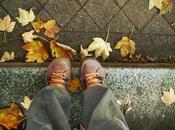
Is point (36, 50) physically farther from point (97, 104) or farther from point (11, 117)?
point (97, 104)

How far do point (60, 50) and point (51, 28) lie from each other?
0.68 feet

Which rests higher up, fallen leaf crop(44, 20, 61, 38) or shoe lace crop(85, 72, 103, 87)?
fallen leaf crop(44, 20, 61, 38)

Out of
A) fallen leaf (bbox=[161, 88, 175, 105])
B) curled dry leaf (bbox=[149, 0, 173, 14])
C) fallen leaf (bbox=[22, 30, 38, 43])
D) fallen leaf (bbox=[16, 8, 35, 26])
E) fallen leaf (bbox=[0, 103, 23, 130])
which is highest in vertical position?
curled dry leaf (bbox=[149, 0, 173, 14])

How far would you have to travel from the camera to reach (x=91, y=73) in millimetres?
2971

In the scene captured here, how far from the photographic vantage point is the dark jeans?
2518 millimetres

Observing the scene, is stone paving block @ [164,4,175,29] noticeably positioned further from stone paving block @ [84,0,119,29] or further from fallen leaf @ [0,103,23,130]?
fallen leaf @ [0,103,23,130]

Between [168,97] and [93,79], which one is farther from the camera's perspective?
[168,97]

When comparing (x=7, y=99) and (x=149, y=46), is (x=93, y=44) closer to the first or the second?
(x=149, y=46)

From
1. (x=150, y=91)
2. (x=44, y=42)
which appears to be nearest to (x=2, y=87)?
(x=44, y=42)

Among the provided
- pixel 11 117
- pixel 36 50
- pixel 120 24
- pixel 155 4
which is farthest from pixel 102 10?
pixel 11 117

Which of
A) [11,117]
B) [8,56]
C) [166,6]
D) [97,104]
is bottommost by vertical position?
[11,117]

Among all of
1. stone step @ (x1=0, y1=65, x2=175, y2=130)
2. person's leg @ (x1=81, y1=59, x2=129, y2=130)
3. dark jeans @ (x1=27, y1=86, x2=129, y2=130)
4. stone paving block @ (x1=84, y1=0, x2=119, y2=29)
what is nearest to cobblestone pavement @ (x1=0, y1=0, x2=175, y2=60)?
stone paving block @ (x1=84, y1=0, x2=119, y2=29)

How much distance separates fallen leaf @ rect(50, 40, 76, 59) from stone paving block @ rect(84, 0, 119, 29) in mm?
358

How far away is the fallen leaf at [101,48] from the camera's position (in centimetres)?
312
